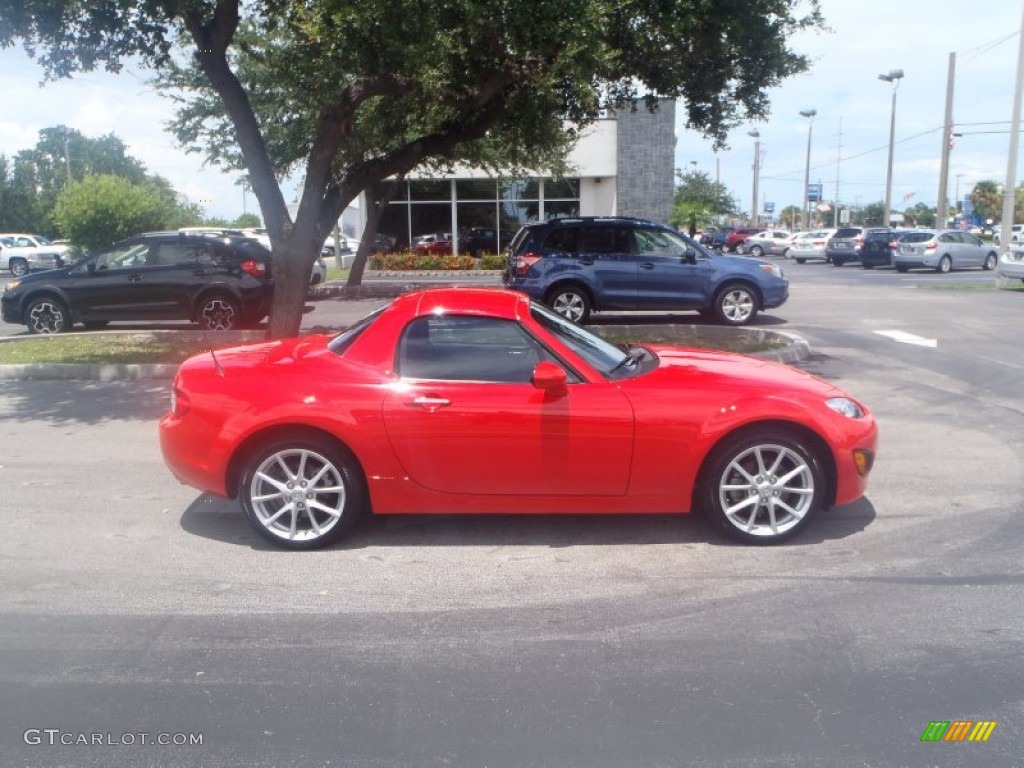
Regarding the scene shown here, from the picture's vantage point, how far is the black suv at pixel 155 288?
1522 centimetres

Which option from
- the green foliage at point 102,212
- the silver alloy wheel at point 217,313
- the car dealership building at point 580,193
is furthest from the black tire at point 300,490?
the car dealership building at point 580,193

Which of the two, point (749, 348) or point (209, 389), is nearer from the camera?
point (209, 389)

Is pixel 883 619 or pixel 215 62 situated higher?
pixel 215 62

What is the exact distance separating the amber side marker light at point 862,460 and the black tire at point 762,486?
212mm

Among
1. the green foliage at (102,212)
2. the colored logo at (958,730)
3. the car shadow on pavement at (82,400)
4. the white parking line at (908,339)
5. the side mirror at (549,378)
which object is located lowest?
the colored logo at (958,730)

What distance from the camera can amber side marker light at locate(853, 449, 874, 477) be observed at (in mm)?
5613

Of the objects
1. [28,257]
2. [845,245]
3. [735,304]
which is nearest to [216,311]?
[735,304]

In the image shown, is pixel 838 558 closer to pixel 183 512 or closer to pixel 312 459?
pixel 312 459

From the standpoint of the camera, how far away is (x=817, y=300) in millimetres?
20594

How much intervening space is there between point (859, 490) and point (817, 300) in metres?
15.8

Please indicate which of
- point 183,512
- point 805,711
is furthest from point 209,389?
point 805,711

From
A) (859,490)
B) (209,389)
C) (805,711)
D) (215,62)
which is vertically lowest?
(805,711)

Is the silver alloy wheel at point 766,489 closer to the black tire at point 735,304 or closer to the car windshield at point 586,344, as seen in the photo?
the car windshield at point 586,344

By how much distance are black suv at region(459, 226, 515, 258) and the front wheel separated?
2063 centimetres
